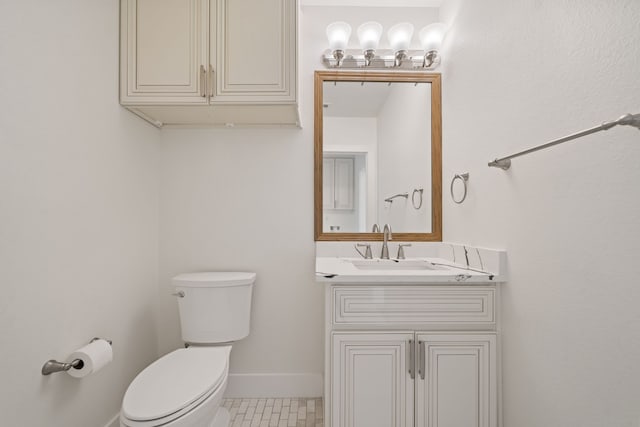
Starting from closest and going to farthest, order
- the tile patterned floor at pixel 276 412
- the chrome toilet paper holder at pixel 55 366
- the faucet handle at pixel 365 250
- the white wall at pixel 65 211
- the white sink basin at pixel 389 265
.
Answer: the white wall at pixel 65 211
the chrome toilet paper holder at pixel 55 366
the tile patterned floor at pixel 276 412
the white sink basin at pixel 389 265
the faucet handle at pixel 365 250

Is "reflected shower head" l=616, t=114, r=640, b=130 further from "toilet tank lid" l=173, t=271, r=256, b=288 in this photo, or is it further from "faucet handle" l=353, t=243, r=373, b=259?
"toilet tank lid" l=173, t=271, r=256, b=288

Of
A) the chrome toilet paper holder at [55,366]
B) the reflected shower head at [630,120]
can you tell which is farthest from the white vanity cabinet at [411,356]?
the chrome toilet paper holder at [55,366]

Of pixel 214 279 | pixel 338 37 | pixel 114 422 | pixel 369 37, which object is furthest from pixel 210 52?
pixel 114 422

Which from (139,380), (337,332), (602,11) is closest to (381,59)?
(602,11)

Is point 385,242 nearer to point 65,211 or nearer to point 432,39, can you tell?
point 432,39

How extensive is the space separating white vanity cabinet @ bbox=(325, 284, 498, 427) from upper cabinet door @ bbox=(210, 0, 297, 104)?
39.9 inches

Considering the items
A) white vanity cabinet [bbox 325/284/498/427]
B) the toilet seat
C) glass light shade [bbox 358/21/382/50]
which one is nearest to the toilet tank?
the toilet seat

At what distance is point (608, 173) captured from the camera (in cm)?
92

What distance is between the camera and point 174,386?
125 centimetres

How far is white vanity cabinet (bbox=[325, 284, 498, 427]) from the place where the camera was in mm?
1401

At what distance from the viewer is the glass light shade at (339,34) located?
1.92 meters

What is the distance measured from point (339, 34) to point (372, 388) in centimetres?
182

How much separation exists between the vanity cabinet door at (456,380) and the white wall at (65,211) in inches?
54.5

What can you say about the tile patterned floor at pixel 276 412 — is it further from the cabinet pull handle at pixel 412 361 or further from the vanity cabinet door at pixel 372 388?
the cabinet pull handle at pixel 412 361
